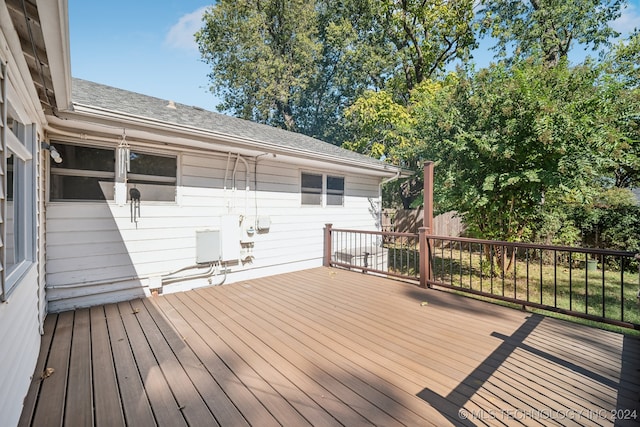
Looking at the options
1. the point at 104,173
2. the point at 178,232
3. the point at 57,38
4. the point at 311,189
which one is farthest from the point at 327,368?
the point at 311,189

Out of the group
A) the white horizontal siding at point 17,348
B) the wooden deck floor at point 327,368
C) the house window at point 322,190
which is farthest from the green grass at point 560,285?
the white horizontal siding at point 17,348

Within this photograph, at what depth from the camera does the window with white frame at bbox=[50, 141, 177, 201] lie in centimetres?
356

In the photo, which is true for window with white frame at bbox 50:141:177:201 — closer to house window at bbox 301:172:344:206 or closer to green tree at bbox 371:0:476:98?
house window at bbox 301:172:344:206

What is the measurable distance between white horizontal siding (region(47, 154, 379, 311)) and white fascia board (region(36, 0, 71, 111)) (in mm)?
1941

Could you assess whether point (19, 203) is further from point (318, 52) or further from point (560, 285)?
point (318, 52)

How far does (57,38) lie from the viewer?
66.4 inches

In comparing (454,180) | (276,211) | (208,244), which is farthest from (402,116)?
(208,244)

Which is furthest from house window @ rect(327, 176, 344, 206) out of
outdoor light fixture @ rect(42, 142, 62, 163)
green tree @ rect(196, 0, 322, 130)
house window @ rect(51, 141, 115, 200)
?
green tree @ rect(196, 0, 322, 130)

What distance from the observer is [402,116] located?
10.9 metres

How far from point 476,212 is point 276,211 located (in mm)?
4219

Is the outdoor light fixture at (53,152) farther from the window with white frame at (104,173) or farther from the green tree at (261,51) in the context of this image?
the green tree at (261,51)

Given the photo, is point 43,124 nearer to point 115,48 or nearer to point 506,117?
point 115,48

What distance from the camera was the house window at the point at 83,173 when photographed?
11.6ft

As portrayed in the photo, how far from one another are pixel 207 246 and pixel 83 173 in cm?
190
